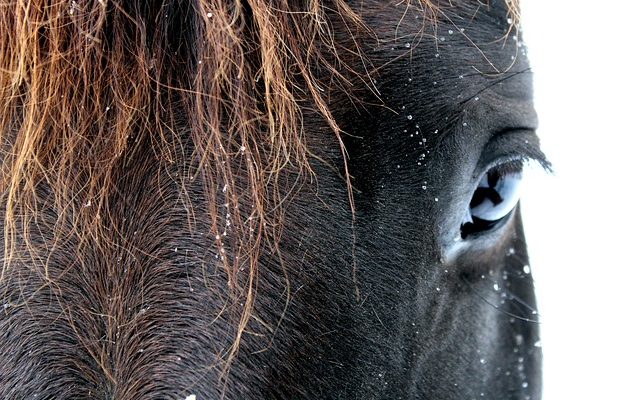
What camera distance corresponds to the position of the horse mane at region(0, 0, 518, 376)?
1.23 metres

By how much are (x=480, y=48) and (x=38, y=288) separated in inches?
37.7

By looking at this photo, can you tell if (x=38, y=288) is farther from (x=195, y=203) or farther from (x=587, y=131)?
(x=587, y=131)

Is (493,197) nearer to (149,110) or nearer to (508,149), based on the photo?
(508,149)

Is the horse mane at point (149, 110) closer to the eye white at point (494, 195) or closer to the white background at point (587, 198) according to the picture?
the eye white at point (494, 195)

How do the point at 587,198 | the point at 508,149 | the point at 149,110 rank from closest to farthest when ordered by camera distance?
the point at 149,110 → the point at 508,149 → the point at 587,198

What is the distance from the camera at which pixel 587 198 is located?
442cm

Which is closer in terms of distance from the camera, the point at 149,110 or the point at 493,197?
the point at 149,110

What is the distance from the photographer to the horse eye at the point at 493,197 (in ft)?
5.35

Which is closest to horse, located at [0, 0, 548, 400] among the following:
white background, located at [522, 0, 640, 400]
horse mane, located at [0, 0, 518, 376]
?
horse mane, located at [0, 0, 518, 376]

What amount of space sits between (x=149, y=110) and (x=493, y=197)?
2.55 feet

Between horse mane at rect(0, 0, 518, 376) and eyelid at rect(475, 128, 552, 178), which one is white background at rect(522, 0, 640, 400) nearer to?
eyelid at rect(475, 128, 552, 178)

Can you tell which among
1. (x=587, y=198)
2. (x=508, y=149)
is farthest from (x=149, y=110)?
(x=587, y=198)

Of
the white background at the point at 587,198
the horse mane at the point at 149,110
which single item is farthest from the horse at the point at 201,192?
the white background at the point at 587,198

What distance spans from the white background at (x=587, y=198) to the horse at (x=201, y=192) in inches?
84.8
